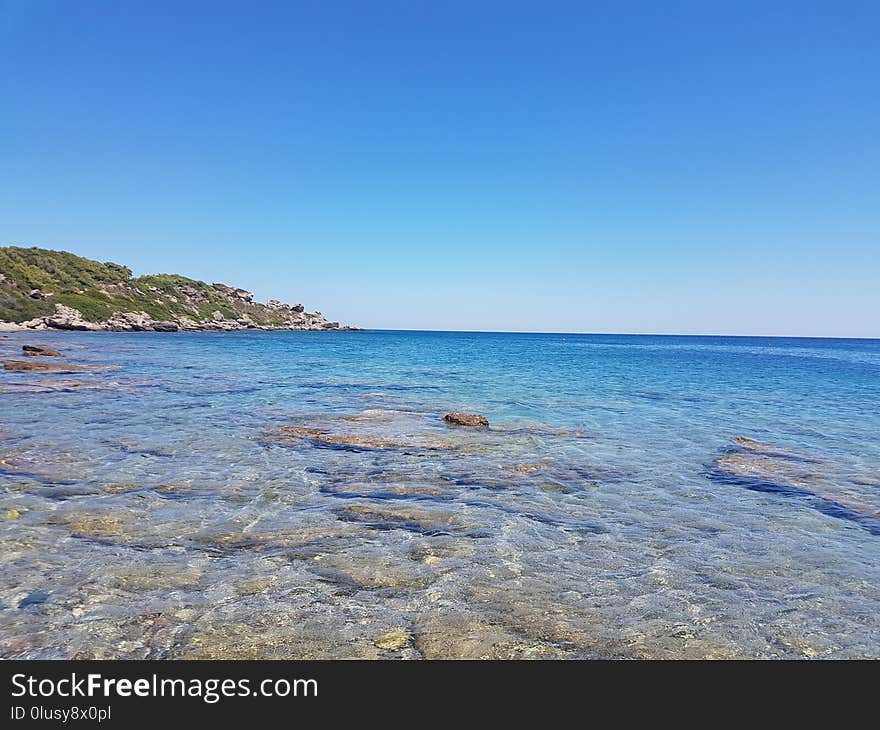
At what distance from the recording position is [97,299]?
407ft

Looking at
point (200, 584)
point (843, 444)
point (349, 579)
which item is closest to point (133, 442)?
point (200, 584)

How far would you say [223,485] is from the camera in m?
11.9

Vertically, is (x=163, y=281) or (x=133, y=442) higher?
(x=163, y=281)

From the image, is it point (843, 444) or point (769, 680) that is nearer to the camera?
point (769, 680)

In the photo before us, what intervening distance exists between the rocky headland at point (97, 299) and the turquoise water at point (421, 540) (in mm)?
103068

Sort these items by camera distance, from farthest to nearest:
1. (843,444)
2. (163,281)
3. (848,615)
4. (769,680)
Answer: (163,281) < (843,444) < (848,615) < (769,680)

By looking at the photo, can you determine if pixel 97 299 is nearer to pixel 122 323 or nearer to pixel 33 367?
pixel 122 323

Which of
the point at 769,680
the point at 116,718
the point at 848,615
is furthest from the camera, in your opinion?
the point at 848,615

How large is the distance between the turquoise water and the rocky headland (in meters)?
103

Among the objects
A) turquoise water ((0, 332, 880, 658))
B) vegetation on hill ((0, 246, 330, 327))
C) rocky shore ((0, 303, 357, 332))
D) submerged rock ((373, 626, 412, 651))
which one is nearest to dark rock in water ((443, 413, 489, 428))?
turquoise water ((0, 332, 880, 658))

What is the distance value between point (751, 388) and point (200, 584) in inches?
1918

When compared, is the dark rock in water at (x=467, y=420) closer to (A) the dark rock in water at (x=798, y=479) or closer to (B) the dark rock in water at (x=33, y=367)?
(A) the dark rock in water at (x=798, y=479)

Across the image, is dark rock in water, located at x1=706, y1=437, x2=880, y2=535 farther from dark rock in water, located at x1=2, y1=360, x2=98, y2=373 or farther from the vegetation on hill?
the vegetation on hill

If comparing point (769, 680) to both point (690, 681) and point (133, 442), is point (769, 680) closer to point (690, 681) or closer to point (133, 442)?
point (690, 681)
